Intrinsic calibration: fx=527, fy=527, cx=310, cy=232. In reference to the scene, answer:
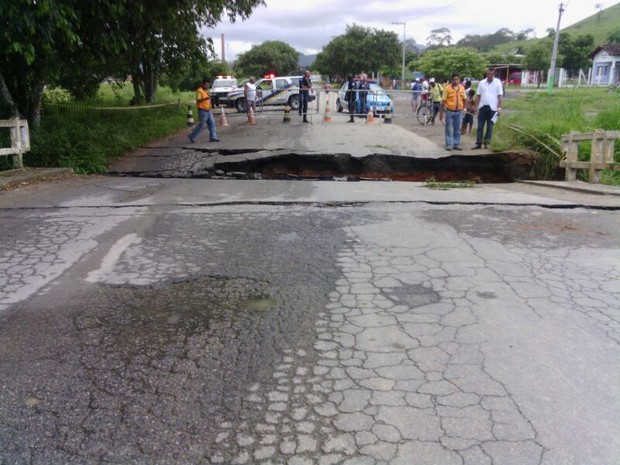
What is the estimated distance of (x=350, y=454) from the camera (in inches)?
100.0

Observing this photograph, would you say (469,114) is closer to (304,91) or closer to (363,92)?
(363,92)

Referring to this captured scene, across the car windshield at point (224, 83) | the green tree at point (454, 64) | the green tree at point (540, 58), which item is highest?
the green tree at point (540, 58)

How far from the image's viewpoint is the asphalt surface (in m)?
2.64


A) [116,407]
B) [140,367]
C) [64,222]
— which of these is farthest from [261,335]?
[64,222]

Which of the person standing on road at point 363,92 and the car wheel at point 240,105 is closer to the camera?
the person standing on road at point 363,92

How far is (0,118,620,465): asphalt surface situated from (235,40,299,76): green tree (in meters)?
77.2

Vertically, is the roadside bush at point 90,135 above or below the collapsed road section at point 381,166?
above

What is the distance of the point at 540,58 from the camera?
2564 inches

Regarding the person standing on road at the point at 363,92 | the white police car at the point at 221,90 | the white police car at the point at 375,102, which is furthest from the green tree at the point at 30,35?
the white police car at the point at 221,90

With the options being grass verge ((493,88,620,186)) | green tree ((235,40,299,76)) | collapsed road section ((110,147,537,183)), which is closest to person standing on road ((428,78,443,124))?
grass verge ((493,88,620,186))

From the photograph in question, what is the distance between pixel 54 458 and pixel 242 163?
10.1m

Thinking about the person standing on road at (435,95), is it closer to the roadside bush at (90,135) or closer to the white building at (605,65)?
the roadside bush at (90,135)

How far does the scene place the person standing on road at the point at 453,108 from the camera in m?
12.3

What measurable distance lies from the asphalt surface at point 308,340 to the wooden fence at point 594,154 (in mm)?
3988
